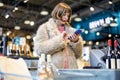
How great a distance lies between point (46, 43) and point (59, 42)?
0.11m

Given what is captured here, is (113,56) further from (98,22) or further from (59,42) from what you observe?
(98,22)

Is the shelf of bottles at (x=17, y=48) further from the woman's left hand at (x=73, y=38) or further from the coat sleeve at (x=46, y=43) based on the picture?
the woman's left hand at (x=73, y=38)

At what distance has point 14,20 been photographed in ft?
59.0

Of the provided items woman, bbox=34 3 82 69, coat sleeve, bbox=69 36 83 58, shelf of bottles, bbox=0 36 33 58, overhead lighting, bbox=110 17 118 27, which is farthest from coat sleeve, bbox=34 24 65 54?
overhead lighting, bbox=110 17 118 27

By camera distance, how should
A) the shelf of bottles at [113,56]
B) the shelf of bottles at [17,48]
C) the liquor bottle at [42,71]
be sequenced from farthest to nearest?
the shelf of bottles at [17,48] → the shelf of bottles at [113,56] → the liquor bottle at [42,71]

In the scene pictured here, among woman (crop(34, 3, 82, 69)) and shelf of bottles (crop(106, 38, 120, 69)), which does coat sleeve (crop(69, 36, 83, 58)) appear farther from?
shelf of bottles (crop(106, 38, 120, 69))

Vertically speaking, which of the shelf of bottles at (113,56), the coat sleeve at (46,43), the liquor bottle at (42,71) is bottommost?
the liquor bottle at (42,71)

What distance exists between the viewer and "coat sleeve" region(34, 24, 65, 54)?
1962 millimetres

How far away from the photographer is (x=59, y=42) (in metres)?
1.96

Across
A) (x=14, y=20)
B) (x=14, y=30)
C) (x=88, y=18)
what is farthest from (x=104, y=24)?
(x=14, y=30)

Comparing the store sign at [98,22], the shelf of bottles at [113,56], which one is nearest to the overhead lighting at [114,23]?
the store sign at [98,22]

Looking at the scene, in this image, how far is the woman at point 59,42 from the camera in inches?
77.7

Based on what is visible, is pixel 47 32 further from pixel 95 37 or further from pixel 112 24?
pixel 95 37

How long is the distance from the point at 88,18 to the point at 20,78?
51.5 ft
